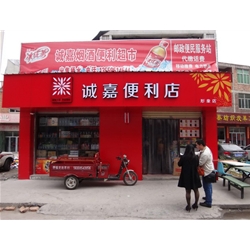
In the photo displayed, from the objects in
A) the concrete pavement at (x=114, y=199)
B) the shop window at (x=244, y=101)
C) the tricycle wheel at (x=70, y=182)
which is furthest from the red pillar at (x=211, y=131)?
the shop window at (x=244, y=101)

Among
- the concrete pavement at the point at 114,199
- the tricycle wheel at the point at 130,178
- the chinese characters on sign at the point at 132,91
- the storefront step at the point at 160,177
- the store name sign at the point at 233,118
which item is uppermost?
the store name sign at the point at 233,118

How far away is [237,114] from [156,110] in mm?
19127

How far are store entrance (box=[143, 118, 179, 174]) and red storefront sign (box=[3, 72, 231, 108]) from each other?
5.89ft

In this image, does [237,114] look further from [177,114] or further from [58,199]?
[58,199]

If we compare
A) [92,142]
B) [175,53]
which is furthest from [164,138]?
[175,53]

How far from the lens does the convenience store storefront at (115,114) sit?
25.1ft

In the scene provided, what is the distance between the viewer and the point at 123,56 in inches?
369

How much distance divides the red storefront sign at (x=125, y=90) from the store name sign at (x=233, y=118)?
57.8 ft

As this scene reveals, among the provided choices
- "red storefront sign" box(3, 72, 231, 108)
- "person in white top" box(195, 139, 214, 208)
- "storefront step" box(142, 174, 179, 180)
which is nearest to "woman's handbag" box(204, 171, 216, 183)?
"person in white top" box(195, 139, 214, 208)

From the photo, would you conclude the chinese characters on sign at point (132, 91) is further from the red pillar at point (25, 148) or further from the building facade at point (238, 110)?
the building facade at point (238, 110)

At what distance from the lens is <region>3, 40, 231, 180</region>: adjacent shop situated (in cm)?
802

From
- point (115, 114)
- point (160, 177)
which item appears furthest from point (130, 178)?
point (115, 114)

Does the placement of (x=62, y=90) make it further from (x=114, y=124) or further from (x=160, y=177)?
(x=160, y=177)

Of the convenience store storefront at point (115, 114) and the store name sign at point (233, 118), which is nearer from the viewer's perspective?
the convenience store storefront at point (115, 114)
